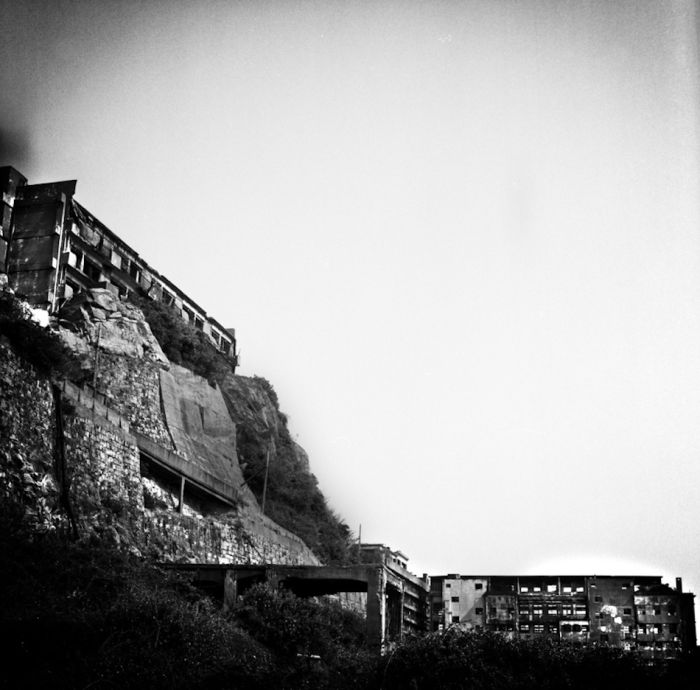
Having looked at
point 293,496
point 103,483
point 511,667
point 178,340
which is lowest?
point 511,667

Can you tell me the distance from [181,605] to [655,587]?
171 feet

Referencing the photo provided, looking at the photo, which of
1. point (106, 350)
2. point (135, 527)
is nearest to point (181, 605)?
point (135, 527)

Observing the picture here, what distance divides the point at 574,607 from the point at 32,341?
5251cm

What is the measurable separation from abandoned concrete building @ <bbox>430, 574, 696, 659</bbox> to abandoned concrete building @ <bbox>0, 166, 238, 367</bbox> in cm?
3661

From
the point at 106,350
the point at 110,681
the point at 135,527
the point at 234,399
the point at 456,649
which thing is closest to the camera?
the point at 110,681

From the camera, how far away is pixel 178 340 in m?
49.9

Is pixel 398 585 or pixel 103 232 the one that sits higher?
pixel 103 232

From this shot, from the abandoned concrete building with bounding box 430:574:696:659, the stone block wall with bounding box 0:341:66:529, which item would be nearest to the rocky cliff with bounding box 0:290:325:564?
the stone block wall with bounding box 0:341:66:529

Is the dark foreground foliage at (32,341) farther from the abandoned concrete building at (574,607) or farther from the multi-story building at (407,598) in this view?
the abandoned concrete building at (574,607)

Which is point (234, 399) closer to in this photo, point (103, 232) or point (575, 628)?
point (103, 232)

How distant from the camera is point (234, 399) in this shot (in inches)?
2121

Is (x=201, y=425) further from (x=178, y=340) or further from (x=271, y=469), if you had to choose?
(x=271, y=469)

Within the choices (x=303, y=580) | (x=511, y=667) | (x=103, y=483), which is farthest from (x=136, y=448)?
(x=511, y=667)

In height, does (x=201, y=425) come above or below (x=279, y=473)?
above
